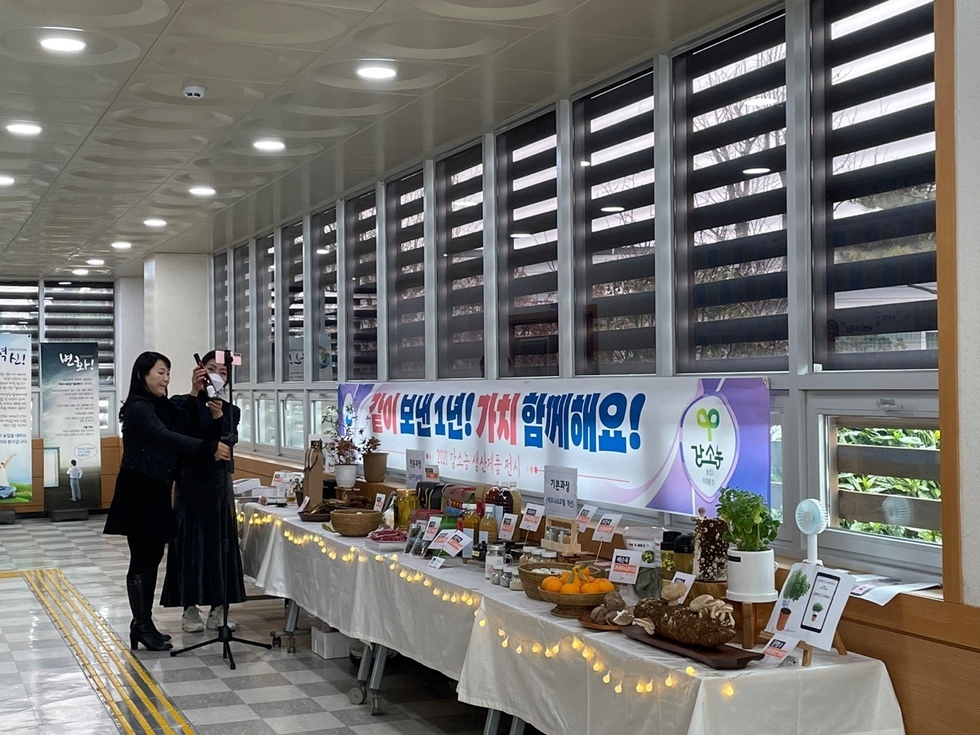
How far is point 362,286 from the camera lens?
804 centimetres

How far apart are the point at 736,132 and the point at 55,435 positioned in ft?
34.5

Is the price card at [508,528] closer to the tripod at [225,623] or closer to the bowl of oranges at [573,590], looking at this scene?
the bowl of oranges at [573,590]

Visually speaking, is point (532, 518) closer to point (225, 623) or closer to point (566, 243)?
point (566, 243)

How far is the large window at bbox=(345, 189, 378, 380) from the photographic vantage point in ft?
25.8

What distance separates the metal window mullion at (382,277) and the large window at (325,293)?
1.00 m

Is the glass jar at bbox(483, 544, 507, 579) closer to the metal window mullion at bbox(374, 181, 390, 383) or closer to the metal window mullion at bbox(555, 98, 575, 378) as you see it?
the metal window mullion at bbox(555, 98, 575, 378)

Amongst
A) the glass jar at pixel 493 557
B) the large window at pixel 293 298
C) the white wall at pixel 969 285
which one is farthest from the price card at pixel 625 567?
the large window at pixel 293 298

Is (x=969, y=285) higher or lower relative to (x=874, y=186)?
lower

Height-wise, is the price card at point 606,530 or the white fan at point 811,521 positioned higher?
the white fan at point 811,521

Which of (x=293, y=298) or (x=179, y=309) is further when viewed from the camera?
(x=179, y=309)

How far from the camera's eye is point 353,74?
5043 millimetres

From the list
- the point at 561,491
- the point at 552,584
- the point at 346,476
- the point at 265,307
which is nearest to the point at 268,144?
the point at 346,476

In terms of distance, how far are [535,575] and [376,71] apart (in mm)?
2410

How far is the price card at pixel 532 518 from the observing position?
15.3 feet
